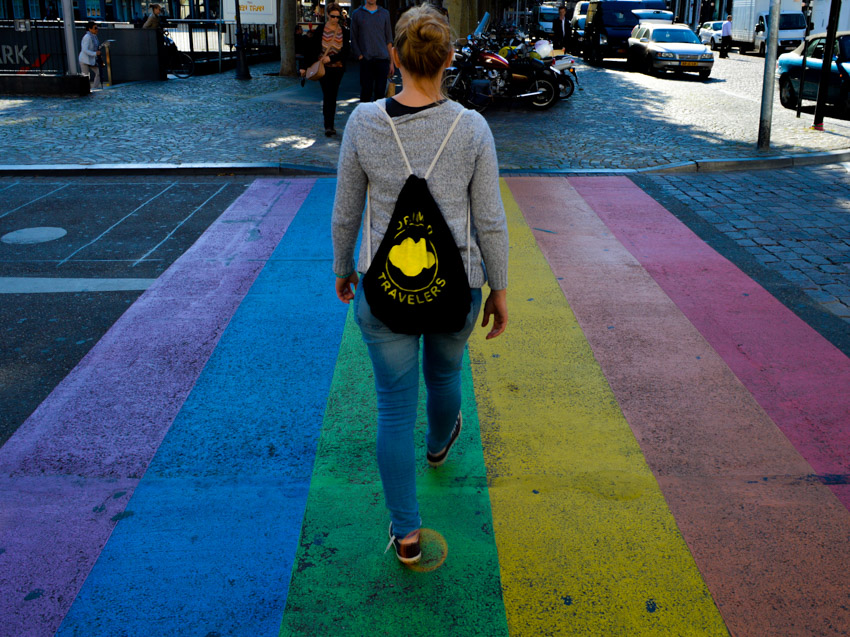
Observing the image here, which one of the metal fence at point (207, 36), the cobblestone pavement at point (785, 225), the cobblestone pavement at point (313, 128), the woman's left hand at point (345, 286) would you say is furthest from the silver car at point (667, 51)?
the woman's left hand at point (345, 286)

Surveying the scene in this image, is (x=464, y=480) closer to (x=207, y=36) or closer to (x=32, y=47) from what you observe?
(x=32, y=47)

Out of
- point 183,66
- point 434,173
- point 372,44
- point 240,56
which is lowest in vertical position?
point 434,173

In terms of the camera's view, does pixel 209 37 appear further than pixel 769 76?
Yes

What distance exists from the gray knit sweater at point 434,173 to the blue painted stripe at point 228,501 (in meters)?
1.15

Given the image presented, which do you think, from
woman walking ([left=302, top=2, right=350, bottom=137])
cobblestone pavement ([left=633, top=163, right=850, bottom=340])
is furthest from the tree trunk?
cobblestone pavement ([left=633, top=163, right=850, bottom=340])

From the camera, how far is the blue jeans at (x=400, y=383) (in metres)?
2.54

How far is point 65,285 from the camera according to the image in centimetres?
575

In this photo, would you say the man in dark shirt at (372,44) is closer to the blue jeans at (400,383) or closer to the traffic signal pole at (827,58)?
the traffic signal pole at (827,58)

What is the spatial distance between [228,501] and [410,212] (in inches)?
59.6

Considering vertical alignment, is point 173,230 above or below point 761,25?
below

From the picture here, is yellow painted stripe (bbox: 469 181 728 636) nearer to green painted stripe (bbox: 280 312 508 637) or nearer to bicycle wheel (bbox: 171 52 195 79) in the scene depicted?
green painted stripe (bbox: 280 312 508 637)

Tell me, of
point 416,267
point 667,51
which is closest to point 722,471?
point 416,267

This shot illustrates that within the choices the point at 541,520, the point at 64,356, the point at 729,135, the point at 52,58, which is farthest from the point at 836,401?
the point at 52,58

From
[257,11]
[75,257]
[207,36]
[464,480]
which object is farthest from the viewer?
[207,36]
